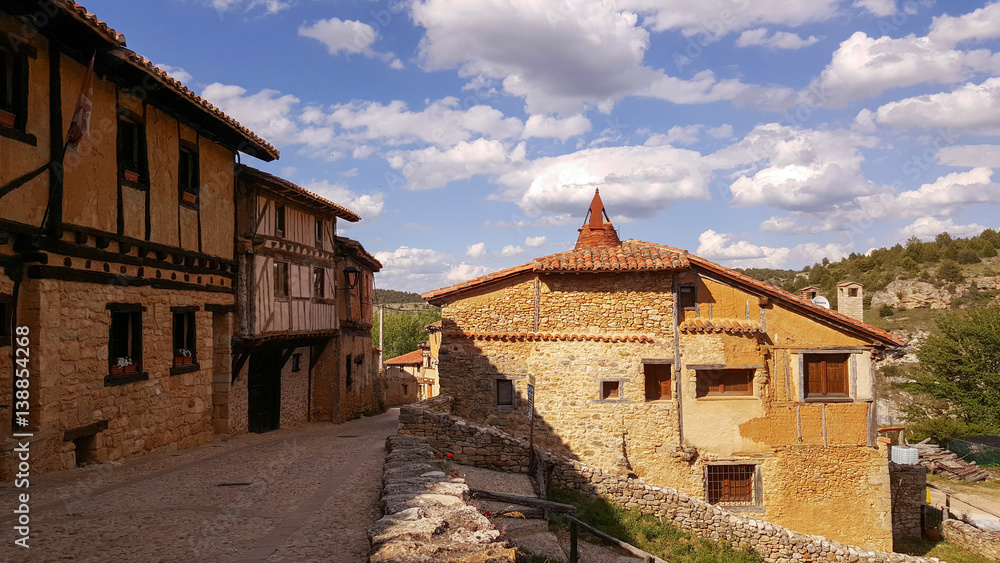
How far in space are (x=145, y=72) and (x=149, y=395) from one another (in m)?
6.48

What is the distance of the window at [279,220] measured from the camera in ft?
58.9

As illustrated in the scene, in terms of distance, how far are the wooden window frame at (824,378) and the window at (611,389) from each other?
4879 mm

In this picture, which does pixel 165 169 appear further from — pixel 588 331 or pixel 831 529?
pixel 831 529

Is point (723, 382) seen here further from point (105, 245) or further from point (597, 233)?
point (105, 245)

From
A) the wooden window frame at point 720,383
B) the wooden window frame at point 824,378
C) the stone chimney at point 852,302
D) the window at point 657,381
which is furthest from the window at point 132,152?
the stone chimney at point 852,302

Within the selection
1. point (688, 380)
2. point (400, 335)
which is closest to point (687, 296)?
point (688, 380)

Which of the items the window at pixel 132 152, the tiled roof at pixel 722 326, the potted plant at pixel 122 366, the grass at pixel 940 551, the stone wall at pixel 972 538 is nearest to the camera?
the potted plant at pixel 122 366

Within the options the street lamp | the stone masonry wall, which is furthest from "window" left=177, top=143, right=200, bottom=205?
the street lamp

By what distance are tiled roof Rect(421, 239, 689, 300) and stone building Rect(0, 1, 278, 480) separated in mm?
6195

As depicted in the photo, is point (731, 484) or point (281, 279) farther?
point (281, 279)

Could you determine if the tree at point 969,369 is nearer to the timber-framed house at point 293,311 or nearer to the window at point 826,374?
the window at point 826,374

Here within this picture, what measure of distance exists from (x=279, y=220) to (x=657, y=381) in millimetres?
12148

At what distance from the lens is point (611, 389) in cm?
1603

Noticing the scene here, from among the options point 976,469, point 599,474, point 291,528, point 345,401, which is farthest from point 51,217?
point 976,469
